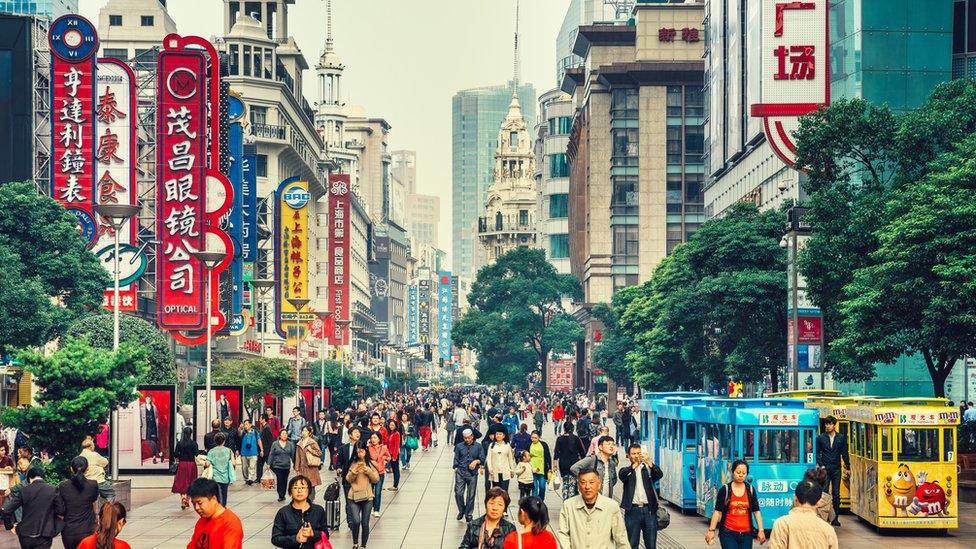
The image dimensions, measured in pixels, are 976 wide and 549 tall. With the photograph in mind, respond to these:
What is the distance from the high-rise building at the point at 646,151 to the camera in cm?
12825

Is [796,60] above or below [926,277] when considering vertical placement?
above

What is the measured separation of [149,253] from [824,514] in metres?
47.2

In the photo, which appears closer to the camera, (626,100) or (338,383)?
(338,383)

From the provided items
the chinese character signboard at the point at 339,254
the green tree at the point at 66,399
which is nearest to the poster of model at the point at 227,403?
the green tree at the point at 66,399

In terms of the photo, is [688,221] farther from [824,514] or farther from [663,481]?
[824,514]

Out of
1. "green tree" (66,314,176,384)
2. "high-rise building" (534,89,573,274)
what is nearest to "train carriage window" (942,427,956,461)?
"green tree" (66,314,176,384)

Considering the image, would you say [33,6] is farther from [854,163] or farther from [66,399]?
[66,399]

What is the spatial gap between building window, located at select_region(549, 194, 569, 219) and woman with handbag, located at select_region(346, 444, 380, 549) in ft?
461

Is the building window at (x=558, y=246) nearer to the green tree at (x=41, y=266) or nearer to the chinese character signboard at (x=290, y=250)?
the chinese character signboard at (x=290, y=250)

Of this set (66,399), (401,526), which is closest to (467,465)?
(401,526)

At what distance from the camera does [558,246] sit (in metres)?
164

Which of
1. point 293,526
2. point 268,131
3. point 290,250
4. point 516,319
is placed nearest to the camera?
point 293,526

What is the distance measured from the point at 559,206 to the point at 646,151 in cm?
3743

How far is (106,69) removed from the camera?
194 ft
